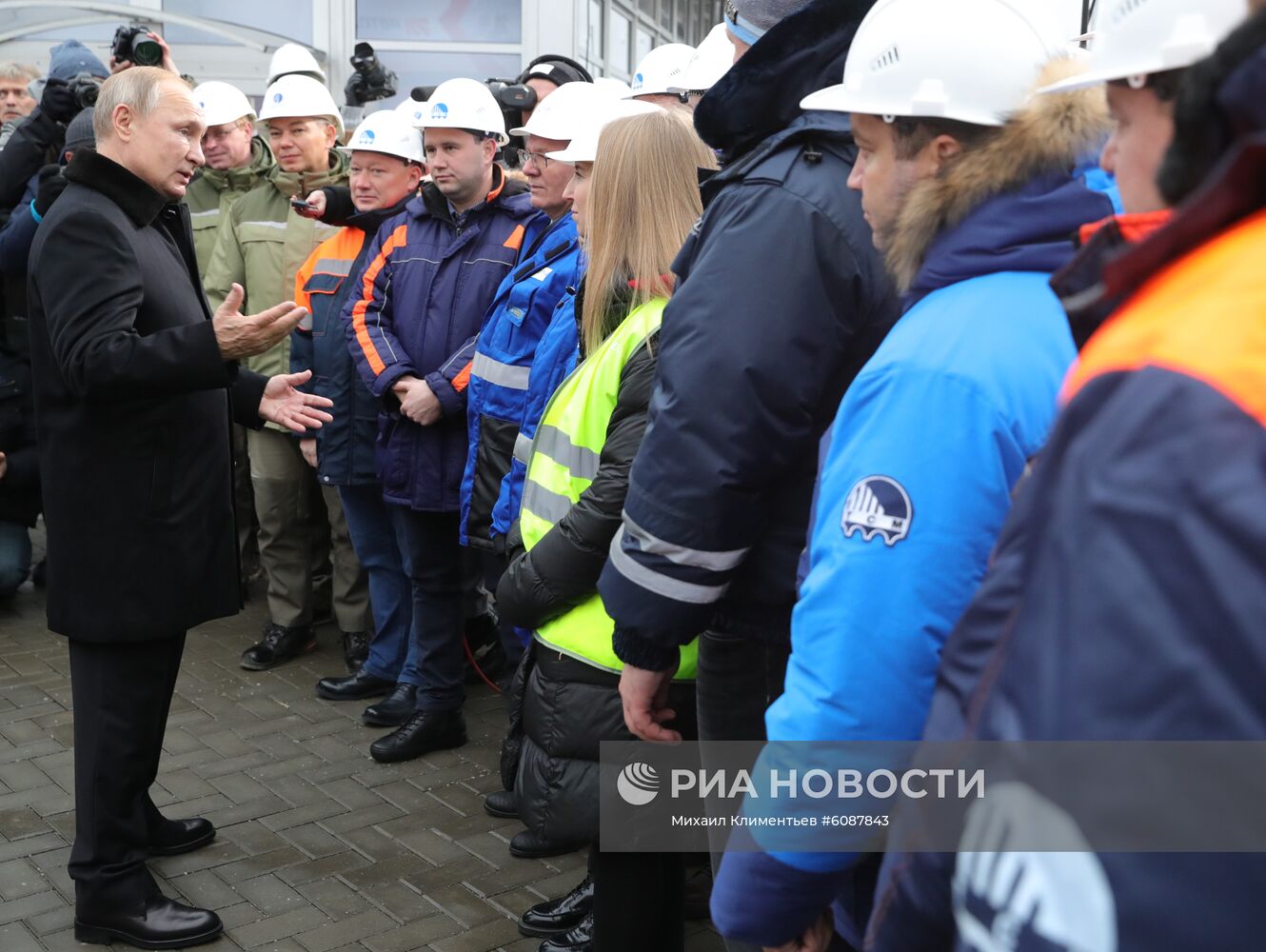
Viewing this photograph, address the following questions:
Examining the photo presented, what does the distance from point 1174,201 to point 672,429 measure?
4.01 feet

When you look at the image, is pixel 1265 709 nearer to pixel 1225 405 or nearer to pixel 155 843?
pixel 1225 405

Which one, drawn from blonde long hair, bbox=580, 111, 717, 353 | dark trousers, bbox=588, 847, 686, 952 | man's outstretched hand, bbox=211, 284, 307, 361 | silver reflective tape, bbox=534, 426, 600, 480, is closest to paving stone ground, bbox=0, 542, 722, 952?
dark trousers, bbox=588, 847, 686, 952

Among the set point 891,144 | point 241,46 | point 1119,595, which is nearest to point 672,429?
point 891,144

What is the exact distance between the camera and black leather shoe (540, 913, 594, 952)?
3.34 metres

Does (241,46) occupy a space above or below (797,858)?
above

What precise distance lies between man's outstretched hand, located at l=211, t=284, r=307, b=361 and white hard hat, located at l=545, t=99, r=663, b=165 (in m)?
0.89

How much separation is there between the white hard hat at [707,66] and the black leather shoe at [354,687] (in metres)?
2.68

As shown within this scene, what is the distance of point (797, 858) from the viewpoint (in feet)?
5.50

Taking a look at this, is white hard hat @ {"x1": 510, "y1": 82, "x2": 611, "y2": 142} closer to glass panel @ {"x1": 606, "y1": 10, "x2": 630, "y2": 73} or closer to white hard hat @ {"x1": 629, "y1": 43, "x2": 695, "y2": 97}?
white hard hat @ {"x1": 629, "y1": 43, "x2": 695, "y2": 97}

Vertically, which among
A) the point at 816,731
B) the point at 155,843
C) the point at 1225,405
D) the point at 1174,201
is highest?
the point at 1174,201

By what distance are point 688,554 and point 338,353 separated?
3426 mm

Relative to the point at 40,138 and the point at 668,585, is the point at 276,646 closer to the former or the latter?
the point at 40,138

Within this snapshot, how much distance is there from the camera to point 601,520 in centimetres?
280

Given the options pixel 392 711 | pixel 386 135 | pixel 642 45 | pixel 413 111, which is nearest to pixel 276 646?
pixel 392 711
